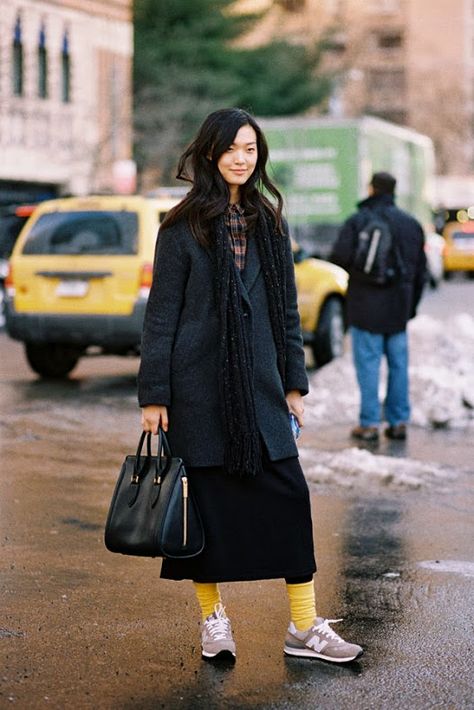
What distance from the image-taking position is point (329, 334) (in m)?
16.1

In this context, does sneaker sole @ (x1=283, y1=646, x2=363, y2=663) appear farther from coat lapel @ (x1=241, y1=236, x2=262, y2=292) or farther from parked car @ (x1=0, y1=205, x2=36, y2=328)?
parked car @ (x1=0, y1=205, x2=36, y2=328)

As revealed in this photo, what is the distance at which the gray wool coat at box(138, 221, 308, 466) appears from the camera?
4.99 m

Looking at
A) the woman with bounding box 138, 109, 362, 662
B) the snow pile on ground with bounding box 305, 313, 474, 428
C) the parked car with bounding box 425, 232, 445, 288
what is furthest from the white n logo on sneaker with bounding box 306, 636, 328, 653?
the parked car with bounding box 425, 232, 445, 288

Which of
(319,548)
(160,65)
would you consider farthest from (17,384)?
(160,65)

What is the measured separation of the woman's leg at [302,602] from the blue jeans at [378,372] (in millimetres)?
5461

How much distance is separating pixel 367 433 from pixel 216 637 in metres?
5.70

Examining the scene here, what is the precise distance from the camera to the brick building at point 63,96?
126 feet

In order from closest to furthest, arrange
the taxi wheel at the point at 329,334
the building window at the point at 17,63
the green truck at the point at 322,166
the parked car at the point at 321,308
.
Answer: the parked car at the point at 321,308
the taxi wheel at the point at 329,334
the green truck at the point at 322,166
the building window at the point at 17,63

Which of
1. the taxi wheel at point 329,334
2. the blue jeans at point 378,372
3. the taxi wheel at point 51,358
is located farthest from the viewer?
the taxi wheel at point 329,334

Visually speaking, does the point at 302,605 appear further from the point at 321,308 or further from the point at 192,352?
the point at 321,308

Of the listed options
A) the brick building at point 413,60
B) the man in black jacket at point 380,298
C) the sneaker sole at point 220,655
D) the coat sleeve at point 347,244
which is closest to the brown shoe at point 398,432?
the man in black jacket at point 380,298

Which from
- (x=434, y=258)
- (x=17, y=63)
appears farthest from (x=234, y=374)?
(x=17, y=63)

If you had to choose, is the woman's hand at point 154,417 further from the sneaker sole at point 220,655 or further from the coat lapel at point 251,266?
the sneaker sole at point 220,655

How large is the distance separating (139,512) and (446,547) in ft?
8.56
